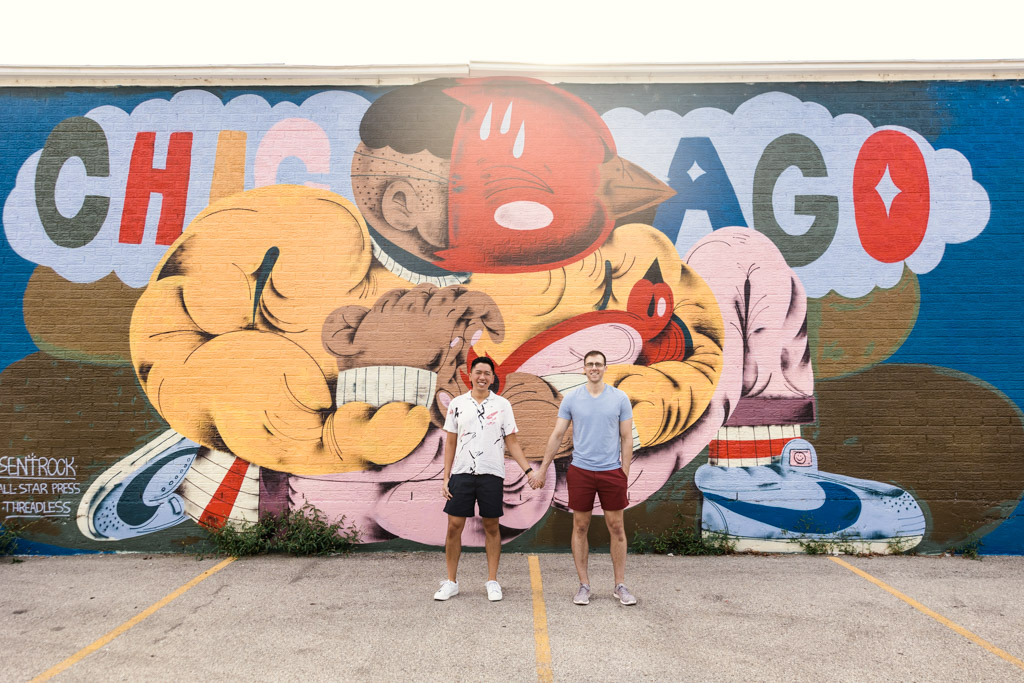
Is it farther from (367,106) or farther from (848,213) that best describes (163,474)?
(848,213)

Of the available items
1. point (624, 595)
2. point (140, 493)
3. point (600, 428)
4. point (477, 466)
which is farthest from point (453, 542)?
point (140, 493)

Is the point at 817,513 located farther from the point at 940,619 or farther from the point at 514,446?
the point at 514,446

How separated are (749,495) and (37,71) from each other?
8.38m

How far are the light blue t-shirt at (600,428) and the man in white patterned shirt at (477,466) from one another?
488mm

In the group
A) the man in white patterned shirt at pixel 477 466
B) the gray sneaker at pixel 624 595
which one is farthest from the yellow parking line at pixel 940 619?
the man in white patterned shirt at pixel 477 466

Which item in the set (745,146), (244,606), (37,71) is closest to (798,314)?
(745,146)

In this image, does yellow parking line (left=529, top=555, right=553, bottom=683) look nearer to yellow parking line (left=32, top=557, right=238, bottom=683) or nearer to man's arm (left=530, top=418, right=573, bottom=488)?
man's arm (left=530, top=418, right=573, bottom=488)

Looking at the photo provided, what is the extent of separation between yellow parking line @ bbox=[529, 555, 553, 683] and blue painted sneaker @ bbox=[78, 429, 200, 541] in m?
3.58

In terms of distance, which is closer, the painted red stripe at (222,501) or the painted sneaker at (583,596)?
the painted sneaker at (583,596)

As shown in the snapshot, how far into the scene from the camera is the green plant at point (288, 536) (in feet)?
20.0

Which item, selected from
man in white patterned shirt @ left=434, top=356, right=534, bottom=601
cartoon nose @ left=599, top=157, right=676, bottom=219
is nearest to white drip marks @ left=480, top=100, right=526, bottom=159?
cartoon nose @ left=599, top=157, right=676, bottom=219

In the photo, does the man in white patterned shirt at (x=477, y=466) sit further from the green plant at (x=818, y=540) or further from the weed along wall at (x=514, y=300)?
the green plant at (x=818, y=540)

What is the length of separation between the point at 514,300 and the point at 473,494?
214 cm

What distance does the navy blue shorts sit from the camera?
16.4ft
